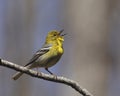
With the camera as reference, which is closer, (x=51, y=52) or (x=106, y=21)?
(x=51, y=52)

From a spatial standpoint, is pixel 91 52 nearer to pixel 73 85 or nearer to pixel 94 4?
pixel 94 4

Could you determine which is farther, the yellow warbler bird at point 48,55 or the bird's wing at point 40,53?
the bird's wing at point 40,53

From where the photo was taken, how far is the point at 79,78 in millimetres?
5844

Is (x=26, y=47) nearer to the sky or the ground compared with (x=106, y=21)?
nearer to the ground

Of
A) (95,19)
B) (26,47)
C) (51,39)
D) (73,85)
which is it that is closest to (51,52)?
(51,39)

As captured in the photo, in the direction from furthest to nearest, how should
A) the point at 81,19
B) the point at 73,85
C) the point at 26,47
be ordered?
the point at 26,47 → the point at 81,19 → the point at 73,85

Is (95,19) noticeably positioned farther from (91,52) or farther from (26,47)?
(26,47)

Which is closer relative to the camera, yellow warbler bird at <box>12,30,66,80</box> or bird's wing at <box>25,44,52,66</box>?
yellow warbler bird at <box>12,30,66,80</box>

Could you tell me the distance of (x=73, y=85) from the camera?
14.7 feet

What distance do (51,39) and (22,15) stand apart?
3.66 m

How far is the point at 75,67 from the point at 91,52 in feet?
0.82

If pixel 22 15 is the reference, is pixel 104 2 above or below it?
above

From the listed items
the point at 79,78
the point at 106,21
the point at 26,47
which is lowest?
the point at 26,47

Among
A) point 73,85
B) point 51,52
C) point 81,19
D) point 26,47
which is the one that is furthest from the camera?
point 26,47
